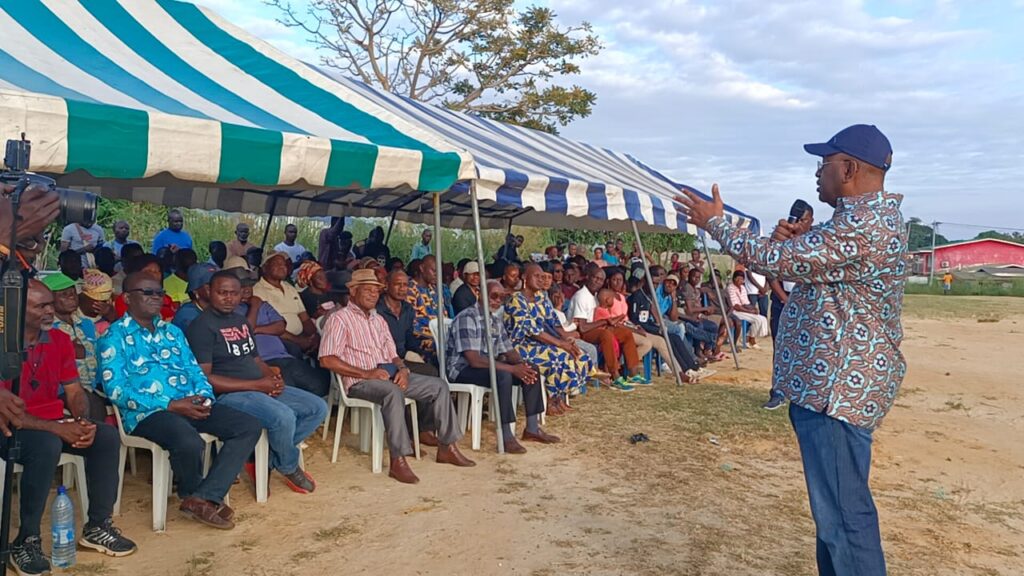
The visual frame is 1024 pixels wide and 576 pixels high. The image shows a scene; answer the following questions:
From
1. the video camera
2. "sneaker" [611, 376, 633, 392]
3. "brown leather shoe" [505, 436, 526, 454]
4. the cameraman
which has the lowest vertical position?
"brown leather shoe" [505, 436, 526, 454]

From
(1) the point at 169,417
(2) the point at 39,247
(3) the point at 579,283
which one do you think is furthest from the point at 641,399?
(2) the point at 39,247

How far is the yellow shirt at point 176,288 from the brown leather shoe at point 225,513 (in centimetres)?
303

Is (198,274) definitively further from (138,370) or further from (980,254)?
(980,254)

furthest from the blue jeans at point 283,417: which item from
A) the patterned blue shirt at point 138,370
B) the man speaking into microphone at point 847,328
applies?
the man speaking into microphone at point 847,328

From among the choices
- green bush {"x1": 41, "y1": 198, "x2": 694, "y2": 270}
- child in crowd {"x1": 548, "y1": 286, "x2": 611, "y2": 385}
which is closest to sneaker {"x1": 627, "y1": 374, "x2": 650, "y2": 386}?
child in crowd {"x1": 548, "y1": 286, "x2": 611, "y2": 385}

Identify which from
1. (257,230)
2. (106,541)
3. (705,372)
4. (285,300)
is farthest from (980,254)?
(106,541)

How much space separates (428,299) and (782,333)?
14.8ft

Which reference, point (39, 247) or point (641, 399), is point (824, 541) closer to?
point (39, 247)

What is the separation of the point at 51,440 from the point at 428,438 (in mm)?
2822

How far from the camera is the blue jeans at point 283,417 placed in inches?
180

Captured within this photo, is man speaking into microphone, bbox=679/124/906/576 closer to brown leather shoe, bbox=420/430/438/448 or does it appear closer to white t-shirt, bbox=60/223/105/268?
brown leather shoe, bbox=420/430/438/448

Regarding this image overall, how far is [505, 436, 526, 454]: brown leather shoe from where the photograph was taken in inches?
235

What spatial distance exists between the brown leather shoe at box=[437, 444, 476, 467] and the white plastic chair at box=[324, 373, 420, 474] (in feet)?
0.53

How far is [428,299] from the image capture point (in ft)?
23.1
